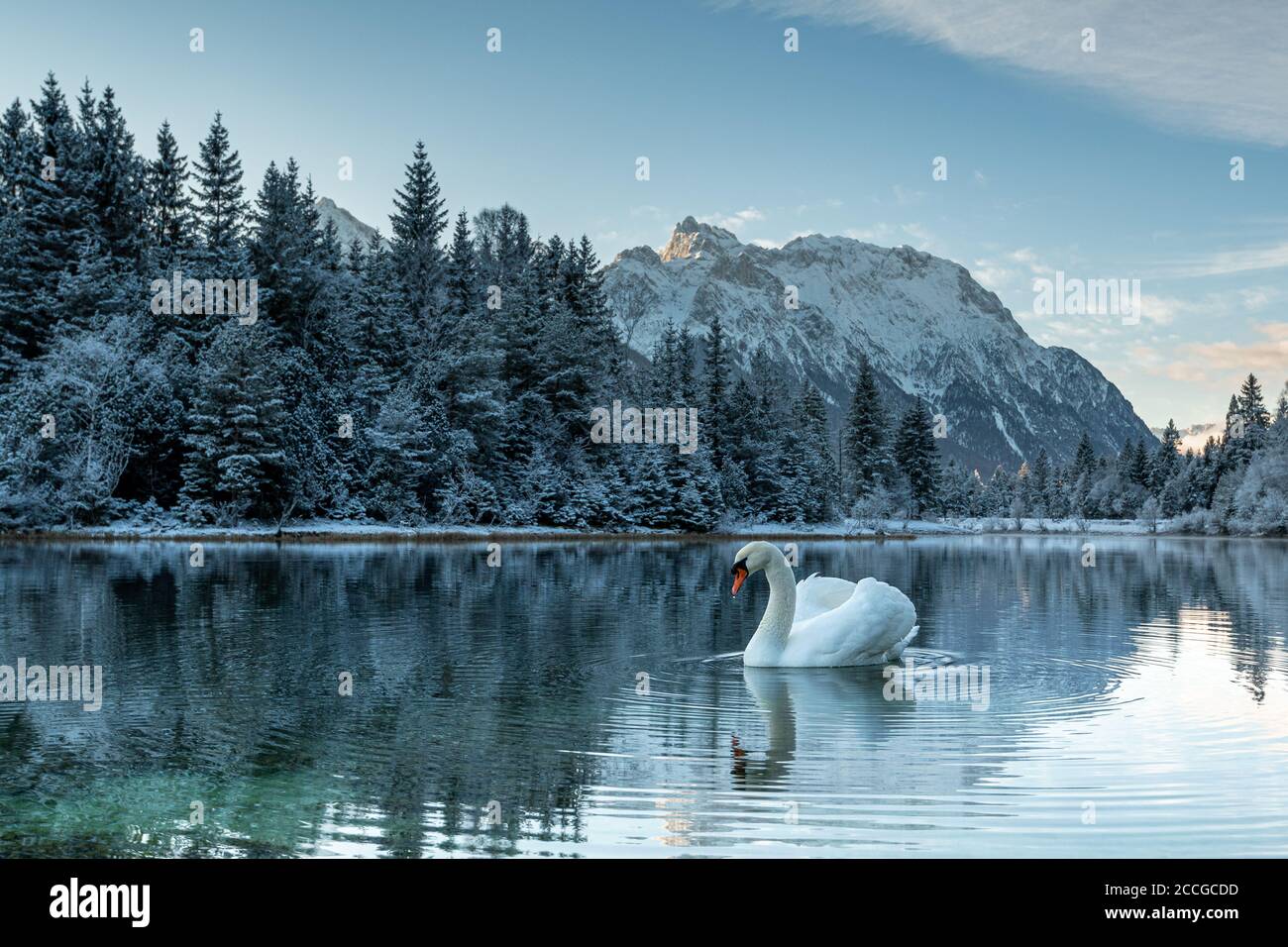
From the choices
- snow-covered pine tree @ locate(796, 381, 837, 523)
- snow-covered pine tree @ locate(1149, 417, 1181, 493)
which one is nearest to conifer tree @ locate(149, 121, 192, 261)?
snow-covered pine tree @ locate(796, 381, 837, 523)

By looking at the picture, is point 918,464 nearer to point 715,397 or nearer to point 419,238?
point 715,397

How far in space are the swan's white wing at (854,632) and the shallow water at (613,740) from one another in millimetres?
289

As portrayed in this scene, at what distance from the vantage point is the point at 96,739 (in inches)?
378

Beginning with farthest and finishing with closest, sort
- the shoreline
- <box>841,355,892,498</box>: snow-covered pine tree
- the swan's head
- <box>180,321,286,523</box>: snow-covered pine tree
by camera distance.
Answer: <box>841,355,892,498</box>: snow-covered pine tree
<box>180,321,286,523</box>: snow-covered pine tree
the shoreline
the swan's head

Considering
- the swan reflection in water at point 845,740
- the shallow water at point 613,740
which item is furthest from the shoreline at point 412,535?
the swan reflection in water at point 845,740

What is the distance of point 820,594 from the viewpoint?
16906 millimetres

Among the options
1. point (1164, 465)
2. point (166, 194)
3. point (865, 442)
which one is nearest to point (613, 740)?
point (166, 194)

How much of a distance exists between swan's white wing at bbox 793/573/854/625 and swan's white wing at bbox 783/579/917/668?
1.82 m

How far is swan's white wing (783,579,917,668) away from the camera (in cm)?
1405

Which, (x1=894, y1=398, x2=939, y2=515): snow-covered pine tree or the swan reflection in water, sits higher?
(x1=894, y1=398, x2=939, y2=515): snow-covered pine tree

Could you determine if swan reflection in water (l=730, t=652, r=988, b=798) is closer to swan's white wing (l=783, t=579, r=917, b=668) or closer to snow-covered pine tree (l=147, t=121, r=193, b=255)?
swan's white wing (l=783, t=579, r=917, b=668)

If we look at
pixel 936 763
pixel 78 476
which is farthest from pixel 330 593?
pixel 78 476

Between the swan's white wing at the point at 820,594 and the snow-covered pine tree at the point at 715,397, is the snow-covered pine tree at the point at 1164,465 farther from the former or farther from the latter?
the swan's white wing at the point at 820,594

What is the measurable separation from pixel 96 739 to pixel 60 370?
1973 inches
